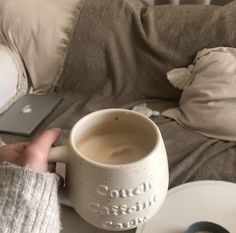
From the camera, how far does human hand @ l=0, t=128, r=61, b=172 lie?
48cm

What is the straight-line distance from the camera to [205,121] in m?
1.02

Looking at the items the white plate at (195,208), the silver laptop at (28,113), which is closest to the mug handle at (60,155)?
the white plate at (195,208)

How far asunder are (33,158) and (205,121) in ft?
2.10

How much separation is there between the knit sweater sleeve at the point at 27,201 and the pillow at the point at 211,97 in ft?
2.07

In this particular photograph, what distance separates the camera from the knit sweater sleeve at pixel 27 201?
18.2 inches

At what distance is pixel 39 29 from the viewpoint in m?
1.24

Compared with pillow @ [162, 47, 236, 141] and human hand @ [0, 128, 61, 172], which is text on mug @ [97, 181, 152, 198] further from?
pillow @ [162, 47, 236, 141]

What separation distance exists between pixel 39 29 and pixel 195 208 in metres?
0.81

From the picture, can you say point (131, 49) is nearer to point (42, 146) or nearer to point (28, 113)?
point (28, 113)

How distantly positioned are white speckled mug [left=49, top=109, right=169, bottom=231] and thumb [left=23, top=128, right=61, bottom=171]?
12 mm

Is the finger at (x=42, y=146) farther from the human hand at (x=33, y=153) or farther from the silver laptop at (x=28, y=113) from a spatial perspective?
the silver laptop at (x=28, y=113)

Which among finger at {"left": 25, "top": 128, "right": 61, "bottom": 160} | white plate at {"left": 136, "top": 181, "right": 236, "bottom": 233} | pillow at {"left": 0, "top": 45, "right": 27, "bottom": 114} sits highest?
finger at {"left": 25, "top": 128, "right": 61, "bottom": 160}

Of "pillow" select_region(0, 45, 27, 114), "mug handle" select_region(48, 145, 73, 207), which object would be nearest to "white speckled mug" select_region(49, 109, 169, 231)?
"mug handle" select_region(48, 145, 73, 207)

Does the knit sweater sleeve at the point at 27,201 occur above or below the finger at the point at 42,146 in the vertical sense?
below
